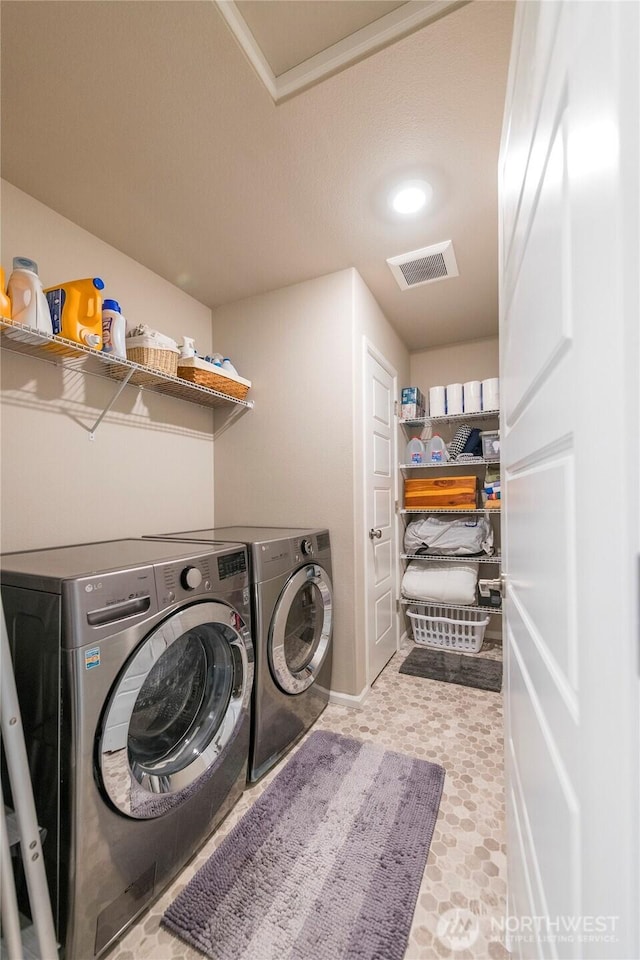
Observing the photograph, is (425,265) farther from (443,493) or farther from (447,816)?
(447,816)

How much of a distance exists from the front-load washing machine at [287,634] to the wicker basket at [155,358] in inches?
31.3

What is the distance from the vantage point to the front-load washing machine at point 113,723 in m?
0.89

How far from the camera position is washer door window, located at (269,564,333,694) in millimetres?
1625

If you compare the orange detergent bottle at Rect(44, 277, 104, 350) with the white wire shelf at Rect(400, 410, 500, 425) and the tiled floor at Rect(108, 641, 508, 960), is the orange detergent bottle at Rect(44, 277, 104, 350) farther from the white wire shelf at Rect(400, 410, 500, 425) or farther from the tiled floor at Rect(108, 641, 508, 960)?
the white wire shelf at Rect(400, 410, 500, 425)

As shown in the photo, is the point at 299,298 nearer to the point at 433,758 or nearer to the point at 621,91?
the point at 621,91

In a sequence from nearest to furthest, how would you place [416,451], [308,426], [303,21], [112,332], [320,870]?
[303,21] < [320,870] < [112,332] < [308,426] < [416,451]

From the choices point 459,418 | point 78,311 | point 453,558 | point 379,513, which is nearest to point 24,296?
point 78,311

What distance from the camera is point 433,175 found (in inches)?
60.3

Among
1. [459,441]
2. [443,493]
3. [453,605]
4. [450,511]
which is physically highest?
[459,441]

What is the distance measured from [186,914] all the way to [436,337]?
3.40 m

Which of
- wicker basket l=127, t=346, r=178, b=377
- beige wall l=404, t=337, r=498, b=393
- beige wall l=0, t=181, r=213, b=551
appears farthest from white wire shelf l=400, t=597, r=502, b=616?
wicker basket l=127, t=346, r=178, b=377

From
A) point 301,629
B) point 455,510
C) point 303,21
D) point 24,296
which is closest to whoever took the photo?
point 303,21

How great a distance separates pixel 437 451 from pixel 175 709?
94.3 inches

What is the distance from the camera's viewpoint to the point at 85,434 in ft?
5.69
